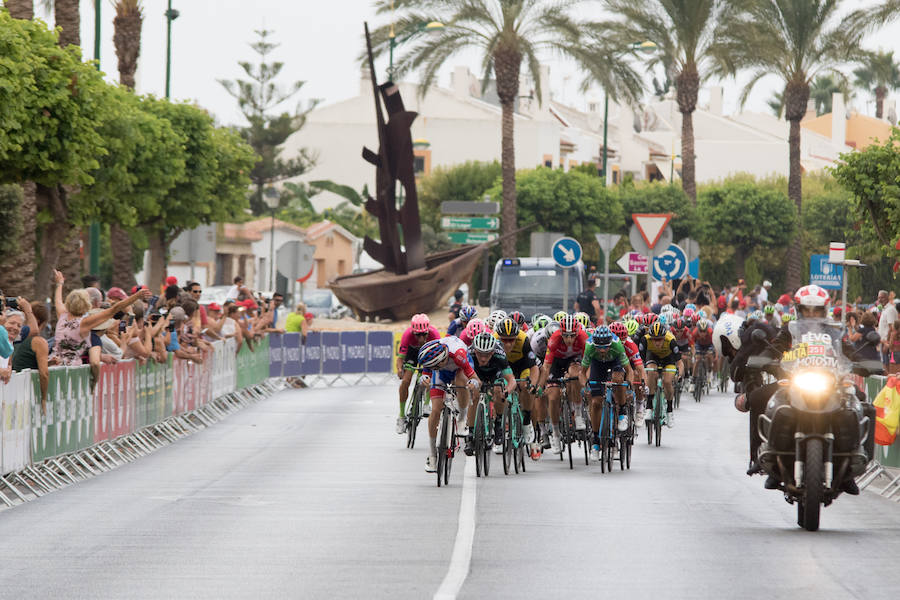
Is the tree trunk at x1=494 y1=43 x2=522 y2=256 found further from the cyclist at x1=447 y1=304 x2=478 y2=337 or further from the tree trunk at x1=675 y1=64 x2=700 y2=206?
the cyclist at x1=447 y1=304 x2=478 y2=337

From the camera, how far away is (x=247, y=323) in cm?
2944

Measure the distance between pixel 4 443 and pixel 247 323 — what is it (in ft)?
51.2

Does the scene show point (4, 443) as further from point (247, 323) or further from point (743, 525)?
point (247, 323)

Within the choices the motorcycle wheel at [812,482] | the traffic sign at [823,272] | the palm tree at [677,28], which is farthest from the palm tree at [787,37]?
the motorcycle wheel at [812,482]

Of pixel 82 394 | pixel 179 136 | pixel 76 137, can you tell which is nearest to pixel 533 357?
pixel 82 394

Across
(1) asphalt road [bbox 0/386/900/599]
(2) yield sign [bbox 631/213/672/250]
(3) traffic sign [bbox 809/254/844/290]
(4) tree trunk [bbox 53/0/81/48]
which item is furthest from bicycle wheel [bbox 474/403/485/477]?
(3) traffic sign [bbox 809/254/844/290]

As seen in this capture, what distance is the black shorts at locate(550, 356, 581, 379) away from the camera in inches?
705

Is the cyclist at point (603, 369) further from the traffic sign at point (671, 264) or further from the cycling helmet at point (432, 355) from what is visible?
the traffic sign at point (671, 264)

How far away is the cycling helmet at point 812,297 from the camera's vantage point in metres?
12.3

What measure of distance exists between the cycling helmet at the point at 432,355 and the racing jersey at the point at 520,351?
6.10 feet

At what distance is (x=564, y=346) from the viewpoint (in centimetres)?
1778

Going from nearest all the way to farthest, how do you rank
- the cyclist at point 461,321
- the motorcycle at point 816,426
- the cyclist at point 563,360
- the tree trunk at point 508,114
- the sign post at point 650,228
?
the motorcycle at point 816,426 → the cyclist at point 563,360 → the cyclist at point 461,321 → the sign post at point 650,228 → the tree trunk at point 508,114

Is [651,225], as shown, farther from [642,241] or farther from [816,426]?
[816,426]

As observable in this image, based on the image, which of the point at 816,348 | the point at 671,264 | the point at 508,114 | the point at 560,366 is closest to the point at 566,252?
the point at 671,264
